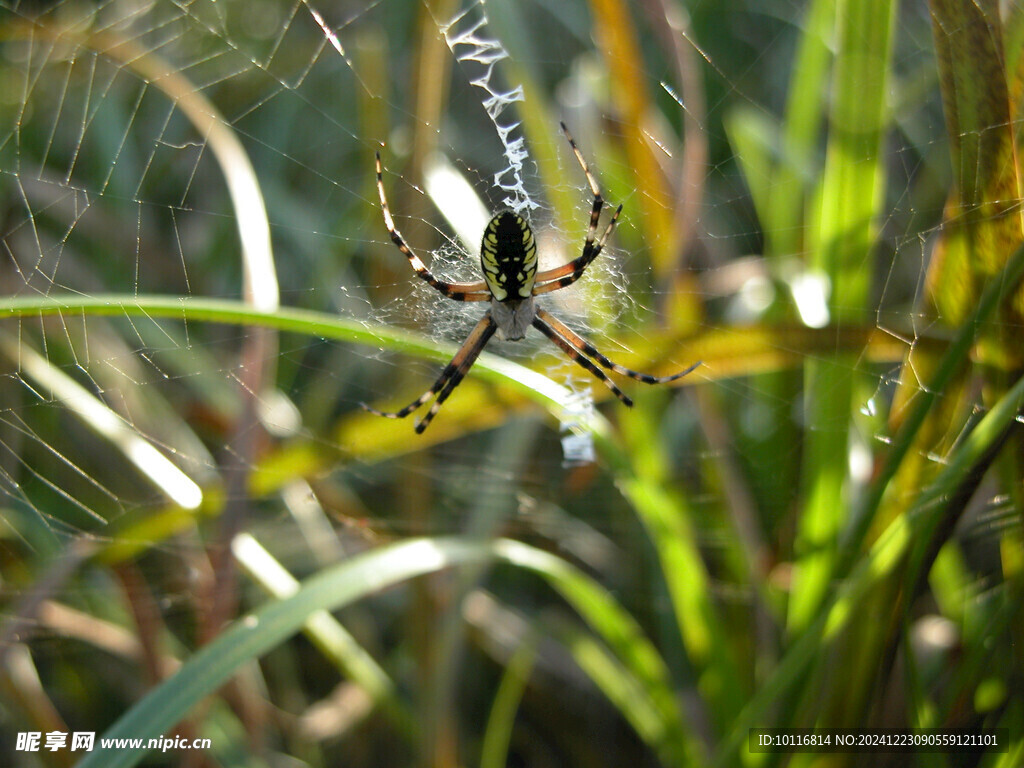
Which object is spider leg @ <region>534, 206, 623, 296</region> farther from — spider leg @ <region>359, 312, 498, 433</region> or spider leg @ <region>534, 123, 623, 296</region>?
spider leg @ <region>359, 312, 498, 433</region>

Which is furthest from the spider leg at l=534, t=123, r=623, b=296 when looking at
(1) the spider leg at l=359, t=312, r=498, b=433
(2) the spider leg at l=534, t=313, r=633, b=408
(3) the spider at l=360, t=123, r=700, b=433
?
(1) the spider leg at l=359, t=312, r=498, b=433

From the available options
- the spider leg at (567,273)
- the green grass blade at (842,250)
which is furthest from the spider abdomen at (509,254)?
the green grass blade at (842,250)

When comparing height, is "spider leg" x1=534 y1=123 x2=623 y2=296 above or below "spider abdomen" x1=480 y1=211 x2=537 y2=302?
above

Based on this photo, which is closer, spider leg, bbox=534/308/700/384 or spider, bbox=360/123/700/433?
spider, bbox=360/123/700/433

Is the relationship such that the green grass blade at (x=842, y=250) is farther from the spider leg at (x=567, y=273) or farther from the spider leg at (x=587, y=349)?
the spider leg at (x=567, y=273)

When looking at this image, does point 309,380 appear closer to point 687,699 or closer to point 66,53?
point 66,53

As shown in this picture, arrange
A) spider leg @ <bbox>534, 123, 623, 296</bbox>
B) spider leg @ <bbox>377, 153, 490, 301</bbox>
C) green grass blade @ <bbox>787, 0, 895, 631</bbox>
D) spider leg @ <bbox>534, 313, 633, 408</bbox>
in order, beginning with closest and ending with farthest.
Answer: green grass blade @ <bbox>787, 0, 895, 631</bbox>, spider leg @ <bbox>534, 123, 623, 296</bbox>, spider leg @ <bbox>377, 153, 490, 301</bbox>, spider leg @ <bbox>534, 313, 633, 408</bbox>

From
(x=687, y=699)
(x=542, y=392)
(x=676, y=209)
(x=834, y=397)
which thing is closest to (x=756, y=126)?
(x=676, y=209)

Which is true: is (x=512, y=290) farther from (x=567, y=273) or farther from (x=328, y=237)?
→ (x=328, y=237)

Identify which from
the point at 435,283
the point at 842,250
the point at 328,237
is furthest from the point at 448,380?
the point at 842,250
